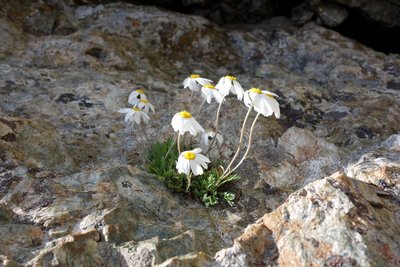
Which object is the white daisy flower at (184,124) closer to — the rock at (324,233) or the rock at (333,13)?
the rock at (324,233)

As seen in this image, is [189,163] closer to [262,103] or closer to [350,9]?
[262,103]

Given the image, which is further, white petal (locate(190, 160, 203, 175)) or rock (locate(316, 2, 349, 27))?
rock (locate(316, 2, 349, 27))

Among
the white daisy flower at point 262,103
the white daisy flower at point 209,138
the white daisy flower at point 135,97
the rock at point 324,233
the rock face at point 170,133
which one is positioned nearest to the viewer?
the rock at point 324,233

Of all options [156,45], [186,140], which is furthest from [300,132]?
[156,45]

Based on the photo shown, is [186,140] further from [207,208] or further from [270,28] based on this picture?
[270,28]

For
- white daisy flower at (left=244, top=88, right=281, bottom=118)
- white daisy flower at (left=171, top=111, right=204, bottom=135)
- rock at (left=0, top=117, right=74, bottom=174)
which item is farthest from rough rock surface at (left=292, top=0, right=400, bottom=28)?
rock at (left=0, top=117, right=74, bottom=174)

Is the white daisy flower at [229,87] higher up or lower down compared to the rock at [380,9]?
lower down

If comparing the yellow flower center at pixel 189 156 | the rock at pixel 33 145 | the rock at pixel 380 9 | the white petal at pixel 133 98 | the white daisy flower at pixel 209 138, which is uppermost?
the rock at pixel 380 9

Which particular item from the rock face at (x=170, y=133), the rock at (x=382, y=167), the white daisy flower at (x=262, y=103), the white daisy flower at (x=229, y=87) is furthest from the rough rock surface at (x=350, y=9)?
the white daisy flower at (x=262, y=103)

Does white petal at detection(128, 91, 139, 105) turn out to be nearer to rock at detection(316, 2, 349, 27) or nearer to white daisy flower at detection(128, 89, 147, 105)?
white daisy flower at detection(128, 89, 147, 105)
